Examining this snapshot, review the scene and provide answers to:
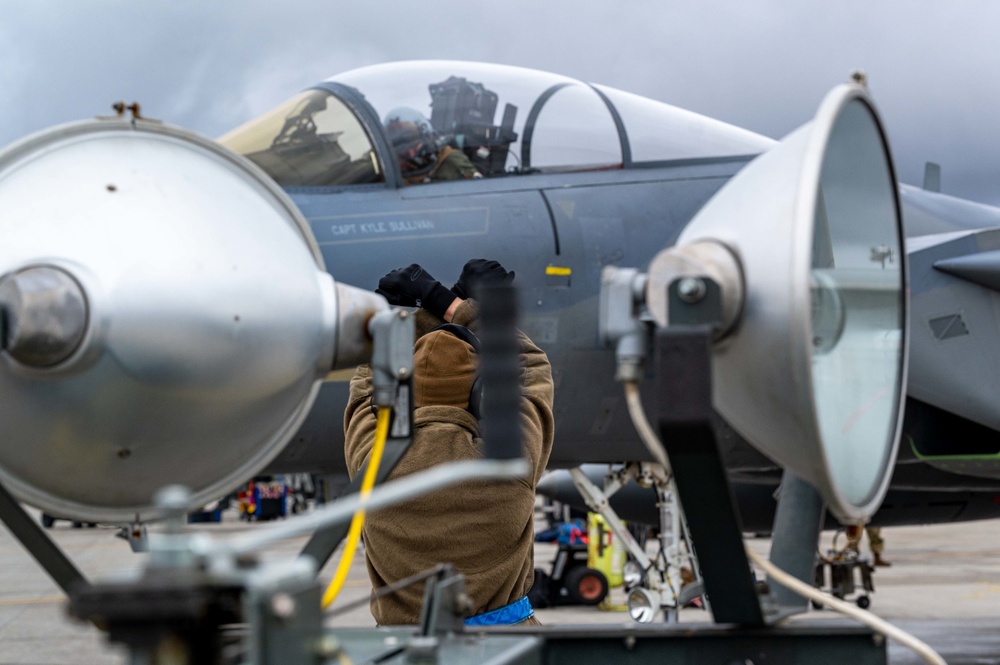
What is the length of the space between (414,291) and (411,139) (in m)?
2.99

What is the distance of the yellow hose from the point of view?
1.30m

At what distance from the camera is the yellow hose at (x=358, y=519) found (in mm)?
1305

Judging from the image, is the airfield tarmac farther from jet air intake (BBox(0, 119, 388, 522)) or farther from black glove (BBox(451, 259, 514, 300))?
black glove (BBox(451, 259, 514, 300))

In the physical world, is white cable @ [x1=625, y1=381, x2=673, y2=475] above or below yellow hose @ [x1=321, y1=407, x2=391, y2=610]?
above

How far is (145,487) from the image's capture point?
1.39 metres

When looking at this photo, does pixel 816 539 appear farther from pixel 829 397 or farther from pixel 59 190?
pixel 59 190

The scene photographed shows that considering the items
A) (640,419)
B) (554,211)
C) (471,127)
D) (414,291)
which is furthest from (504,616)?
(471,127)

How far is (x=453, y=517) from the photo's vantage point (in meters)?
2.27

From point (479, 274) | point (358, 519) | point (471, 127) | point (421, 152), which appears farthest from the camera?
point (471, 127)

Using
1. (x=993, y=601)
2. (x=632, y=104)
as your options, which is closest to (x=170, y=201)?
(x=632, y=104)

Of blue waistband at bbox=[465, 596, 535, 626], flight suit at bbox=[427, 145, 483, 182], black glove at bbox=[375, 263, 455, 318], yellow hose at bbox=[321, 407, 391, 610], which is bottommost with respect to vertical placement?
blue waistband at bbox=[465, 596, 535, 626]

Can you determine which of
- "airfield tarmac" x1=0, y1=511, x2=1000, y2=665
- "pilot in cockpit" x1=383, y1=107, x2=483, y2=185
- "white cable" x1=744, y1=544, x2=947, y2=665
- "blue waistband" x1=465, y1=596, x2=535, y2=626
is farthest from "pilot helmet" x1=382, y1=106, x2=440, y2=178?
"white cable" x1=744, y1=544, x2=947, y2=665

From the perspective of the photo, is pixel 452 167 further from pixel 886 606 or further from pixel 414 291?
pixel 886 606

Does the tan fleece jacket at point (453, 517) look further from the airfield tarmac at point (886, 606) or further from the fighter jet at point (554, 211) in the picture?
the fighter jet at point (554, 211)
